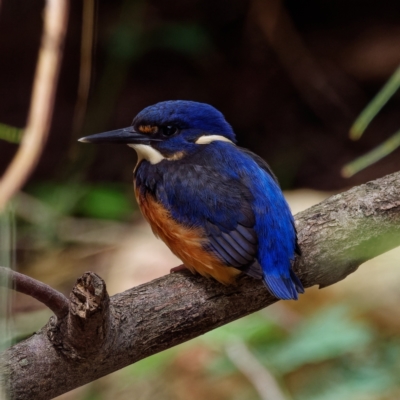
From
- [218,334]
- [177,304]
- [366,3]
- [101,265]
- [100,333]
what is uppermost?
[366,3]

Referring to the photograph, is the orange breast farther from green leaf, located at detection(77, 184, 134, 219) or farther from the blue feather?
green leaf, located at detection(77, 184, 134, 219)

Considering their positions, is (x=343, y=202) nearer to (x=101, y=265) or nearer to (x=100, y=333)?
(x=100, y=333)

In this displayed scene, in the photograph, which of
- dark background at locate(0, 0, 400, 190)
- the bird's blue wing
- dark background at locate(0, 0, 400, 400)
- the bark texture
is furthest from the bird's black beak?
dark background at locate(0, 0, 400, 190)

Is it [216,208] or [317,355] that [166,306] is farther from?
[317,355]

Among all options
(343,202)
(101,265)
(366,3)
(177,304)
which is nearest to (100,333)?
(177,304)

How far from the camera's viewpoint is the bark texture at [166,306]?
6.05 ft

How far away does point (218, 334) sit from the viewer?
113 inches

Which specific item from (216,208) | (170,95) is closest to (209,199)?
(216,208)

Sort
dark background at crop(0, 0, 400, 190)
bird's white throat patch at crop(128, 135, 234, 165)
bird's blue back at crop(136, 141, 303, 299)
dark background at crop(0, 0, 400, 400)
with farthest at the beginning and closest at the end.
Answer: dark background at crop(0, 0, 400, 190) < dark background at crop(0, 0, 400, 400) < bird's white throat patch at crop(128, 135, 234, 165) < bird's blue back at crop(136, 141, 303, 299)

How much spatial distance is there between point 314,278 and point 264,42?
3.80 meters

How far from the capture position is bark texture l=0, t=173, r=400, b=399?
1844mm

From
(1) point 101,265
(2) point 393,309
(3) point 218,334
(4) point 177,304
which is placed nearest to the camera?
(4) point 177,304

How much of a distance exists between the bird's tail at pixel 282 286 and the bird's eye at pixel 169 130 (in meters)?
0.79

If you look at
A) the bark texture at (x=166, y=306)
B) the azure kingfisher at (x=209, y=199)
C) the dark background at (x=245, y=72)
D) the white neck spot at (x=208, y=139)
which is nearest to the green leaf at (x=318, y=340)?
the bark texture at (x=166, y=306)
